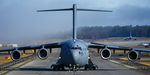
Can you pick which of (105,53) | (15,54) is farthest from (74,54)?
(15,54)

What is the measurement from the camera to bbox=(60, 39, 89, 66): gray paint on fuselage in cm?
2521

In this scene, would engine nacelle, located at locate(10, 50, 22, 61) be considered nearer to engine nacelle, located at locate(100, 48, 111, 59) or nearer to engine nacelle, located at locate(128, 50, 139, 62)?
engine nacelle, located at locate(100, 48, 111, 59)

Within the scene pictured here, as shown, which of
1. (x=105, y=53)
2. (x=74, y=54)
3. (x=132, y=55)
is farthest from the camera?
(x=132, y=55)

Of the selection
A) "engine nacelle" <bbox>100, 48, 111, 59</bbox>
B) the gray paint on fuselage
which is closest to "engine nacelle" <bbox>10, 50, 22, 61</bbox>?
the gray paint on fuselage

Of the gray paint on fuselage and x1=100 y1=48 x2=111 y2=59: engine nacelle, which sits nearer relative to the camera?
the gray paint on fuselage

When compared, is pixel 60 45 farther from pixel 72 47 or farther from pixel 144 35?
pixel 144 35

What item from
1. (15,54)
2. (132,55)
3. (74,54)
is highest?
(74,54)

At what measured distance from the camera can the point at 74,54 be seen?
987 inches

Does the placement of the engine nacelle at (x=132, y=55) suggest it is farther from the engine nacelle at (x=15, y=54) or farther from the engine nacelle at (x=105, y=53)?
the engine nacelle at (x=15, y=54)

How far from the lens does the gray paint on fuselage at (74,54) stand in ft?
82.7

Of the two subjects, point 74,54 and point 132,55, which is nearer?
point 74,54

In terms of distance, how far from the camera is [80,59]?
25641mm

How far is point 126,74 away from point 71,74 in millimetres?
5064

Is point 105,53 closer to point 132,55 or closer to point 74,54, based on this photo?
point 132,55
